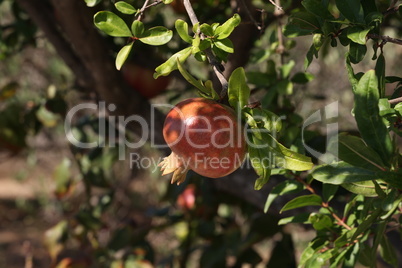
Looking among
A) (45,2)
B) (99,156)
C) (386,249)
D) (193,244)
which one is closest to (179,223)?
(193,244)

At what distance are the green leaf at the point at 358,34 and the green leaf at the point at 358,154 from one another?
0.44 feet

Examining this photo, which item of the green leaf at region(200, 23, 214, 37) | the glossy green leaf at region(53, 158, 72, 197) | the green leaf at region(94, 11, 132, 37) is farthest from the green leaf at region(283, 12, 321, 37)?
the glossy green leaf at region(53, 158, 72, 197)

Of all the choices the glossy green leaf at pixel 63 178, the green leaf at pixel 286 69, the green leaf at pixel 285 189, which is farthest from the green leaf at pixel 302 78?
the glossy green leaf at pixel 63 178

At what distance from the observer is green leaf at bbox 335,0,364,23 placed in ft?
2.43

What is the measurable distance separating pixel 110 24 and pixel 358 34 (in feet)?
1.10

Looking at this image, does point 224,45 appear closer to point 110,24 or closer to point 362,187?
point 110,24

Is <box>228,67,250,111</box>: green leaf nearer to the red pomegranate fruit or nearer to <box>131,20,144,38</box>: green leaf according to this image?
the red pomegranate fruit

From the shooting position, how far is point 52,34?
1354 millimetres

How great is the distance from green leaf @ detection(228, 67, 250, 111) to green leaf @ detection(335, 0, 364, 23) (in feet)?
0.57

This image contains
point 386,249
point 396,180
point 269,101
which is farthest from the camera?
point 269,101

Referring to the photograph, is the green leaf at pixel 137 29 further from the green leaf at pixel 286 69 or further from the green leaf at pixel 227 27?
the green leaf at pixel 286 69

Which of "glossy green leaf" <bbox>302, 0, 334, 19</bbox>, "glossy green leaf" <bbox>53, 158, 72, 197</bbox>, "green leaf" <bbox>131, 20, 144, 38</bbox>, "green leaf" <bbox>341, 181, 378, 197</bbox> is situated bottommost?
"glossy green leaf" <bbox>53, 158, 72, 197</bbox>

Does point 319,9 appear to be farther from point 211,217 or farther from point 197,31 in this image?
point 211,217

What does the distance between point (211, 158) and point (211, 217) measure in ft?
3.87
